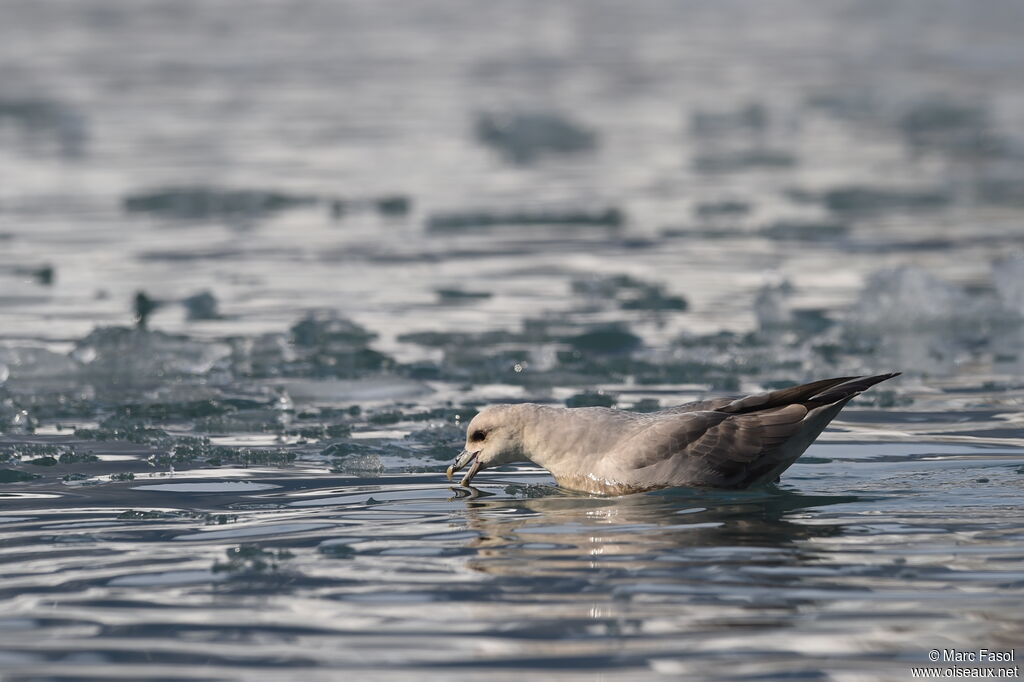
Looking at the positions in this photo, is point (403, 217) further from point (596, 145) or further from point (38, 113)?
point (38, 113)

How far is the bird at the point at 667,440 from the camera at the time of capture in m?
6.66

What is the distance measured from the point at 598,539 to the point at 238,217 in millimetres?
10216

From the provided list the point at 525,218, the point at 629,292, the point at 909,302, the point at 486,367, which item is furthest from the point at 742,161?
the point at 486,367

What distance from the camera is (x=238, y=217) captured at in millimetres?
15594

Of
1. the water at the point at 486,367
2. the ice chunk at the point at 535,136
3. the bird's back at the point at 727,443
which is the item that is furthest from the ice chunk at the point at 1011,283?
the ice chunk at the point at 535,136

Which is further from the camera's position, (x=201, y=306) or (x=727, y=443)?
(x=201, y=306)

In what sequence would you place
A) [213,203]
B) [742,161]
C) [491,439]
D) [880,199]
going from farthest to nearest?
[742,161] < [880,199] < [213,203] < [491,439]

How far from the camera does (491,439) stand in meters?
7.02

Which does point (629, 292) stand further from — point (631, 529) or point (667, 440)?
point (631, 529)

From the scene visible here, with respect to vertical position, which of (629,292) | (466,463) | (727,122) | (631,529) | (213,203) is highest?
(727,122)

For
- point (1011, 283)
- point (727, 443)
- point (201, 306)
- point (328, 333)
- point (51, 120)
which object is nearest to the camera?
point (727, 443)

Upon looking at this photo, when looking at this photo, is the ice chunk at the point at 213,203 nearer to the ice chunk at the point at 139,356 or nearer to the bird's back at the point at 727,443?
the ice chunk at the point at 139,356

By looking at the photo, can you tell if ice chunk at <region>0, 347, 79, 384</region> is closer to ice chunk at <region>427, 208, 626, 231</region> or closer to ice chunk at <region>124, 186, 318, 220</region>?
ice chunk at <region>427, 208, 626, 231</region>

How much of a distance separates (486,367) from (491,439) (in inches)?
102
